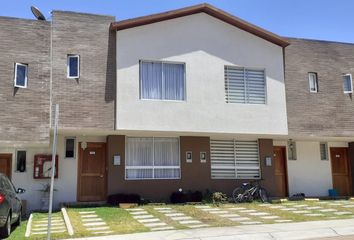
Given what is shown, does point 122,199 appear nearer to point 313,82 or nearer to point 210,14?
point 210,14

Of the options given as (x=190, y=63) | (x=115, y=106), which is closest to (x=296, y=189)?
(x=190, y=63)

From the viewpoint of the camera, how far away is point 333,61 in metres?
20.6

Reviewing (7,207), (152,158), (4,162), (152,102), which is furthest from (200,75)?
(7,207)

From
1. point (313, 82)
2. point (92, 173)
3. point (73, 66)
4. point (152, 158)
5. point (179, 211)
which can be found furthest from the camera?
point (313, 82)

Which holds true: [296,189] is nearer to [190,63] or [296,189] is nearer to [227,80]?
[227,80]

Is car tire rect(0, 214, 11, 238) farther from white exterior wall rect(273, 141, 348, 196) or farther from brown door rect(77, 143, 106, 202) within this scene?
white exterior wall rect(273, 141, 348, 196)

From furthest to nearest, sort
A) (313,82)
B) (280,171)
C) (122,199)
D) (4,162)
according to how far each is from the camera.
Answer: (280,171) < (313,82) < (4,162) < (122,199)

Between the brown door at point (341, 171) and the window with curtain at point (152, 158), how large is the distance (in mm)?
8524

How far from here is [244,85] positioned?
18688 millimetres

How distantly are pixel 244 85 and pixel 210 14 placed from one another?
3.34 metres

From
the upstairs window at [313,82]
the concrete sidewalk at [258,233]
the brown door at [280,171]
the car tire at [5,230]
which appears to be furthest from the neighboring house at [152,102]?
the concrete sidewalk at [258,233]

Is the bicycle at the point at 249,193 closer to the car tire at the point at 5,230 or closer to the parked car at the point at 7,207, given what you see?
the parked car at the point at 7,207

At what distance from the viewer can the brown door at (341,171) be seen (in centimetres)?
2198

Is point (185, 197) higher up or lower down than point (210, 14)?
lower down
